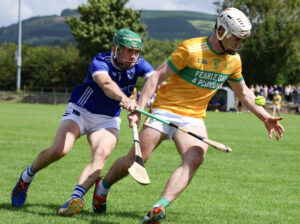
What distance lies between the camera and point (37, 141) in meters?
13.9

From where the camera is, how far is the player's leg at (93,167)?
5.52 m

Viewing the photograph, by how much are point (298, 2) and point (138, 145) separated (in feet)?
169

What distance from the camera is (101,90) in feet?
19.8

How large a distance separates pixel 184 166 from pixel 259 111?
1.29 meters

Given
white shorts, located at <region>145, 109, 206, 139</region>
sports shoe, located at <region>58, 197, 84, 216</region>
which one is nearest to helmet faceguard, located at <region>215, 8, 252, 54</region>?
white shorts, located at <region>145, 109, 206, 139</region>

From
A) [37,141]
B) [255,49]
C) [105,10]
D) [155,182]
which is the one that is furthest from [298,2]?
[155,182]

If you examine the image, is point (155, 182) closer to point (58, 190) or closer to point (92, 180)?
point (58, 190)

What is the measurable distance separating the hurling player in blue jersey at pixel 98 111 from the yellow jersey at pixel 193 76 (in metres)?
0.49

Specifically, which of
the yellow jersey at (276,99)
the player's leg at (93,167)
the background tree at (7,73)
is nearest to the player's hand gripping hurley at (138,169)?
the player's leg at (93,167)

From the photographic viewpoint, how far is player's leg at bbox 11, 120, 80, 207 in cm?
586

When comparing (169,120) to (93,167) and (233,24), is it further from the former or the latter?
(233,24)

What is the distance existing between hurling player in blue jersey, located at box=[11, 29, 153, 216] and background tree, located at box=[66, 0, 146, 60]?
45767 millimetres

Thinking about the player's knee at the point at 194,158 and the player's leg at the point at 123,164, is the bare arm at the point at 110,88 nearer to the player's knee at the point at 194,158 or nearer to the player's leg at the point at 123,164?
the player's leg at the point at 123,164

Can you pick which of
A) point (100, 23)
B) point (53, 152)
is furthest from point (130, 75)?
point (100, 23)
